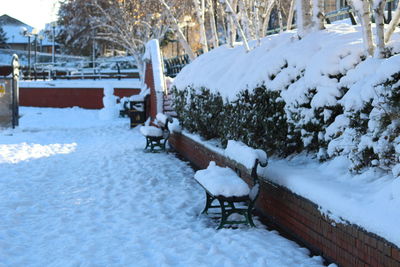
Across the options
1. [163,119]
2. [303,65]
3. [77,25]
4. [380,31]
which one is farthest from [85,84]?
[380,31]

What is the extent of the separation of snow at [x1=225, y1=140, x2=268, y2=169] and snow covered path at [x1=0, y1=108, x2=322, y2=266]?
0.71 metres

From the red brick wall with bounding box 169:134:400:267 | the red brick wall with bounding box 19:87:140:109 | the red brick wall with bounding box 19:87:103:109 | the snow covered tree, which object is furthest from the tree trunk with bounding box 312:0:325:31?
the snow covered tree

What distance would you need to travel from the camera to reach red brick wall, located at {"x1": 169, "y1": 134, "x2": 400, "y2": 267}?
3.52 metres

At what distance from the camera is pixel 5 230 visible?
18.1ft

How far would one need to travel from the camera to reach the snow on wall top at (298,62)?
5.21m

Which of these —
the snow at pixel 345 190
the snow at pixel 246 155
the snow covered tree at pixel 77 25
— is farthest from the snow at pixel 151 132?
the snow covered tree at pixel 77 25

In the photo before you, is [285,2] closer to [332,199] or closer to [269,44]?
[269,44]

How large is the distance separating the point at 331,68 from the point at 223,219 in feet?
6.11

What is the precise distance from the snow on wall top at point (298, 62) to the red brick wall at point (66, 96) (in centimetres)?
2184

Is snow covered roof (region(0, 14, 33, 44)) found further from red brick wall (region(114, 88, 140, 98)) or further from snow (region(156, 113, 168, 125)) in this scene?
snow (region(156, 113, 168, 125))

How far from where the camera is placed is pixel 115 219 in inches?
236

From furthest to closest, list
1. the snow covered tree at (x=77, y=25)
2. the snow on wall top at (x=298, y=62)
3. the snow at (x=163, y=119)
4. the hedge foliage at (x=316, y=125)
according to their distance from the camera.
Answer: the snow covered tree at (x=77, y=25)
the snow at (x=163, y=119)
the snow on wall top at (x=298, y=62)
the hedge foliage at (x=316, y=125)

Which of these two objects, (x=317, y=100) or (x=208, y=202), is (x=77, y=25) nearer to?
(x=208, y=202)

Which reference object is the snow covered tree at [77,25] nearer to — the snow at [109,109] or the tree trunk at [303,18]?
the snow at [109,109]
